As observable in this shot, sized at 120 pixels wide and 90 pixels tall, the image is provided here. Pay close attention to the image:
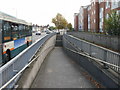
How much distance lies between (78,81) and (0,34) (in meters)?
5.60

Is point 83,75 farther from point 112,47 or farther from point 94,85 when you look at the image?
point 112,47

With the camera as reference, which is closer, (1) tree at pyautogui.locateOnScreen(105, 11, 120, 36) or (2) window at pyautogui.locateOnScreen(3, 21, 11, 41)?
(2) window at pyautogui.locateOnScreen(3, 21, 11, 41)

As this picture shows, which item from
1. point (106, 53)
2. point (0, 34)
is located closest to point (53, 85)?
point (106, 53)

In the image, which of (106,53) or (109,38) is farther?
(109,38)

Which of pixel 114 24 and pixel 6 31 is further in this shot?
pixel 114 24

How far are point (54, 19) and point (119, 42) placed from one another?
52694 millimetres

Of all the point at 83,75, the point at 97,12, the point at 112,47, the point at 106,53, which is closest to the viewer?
the point at 106,53

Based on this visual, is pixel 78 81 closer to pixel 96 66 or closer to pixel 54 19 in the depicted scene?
pixel 96 66

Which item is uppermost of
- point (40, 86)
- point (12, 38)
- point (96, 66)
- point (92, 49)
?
point (12, 38)

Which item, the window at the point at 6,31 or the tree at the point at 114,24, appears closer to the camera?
the window at the point at 6,31

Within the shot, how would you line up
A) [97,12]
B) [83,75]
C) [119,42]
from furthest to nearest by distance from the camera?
1. [97,12]
2. [119,42]
3. [83,75]

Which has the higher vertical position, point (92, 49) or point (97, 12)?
point (97, 12)

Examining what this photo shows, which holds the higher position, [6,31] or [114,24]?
[114,24]

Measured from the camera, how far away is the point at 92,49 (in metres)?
8.80
